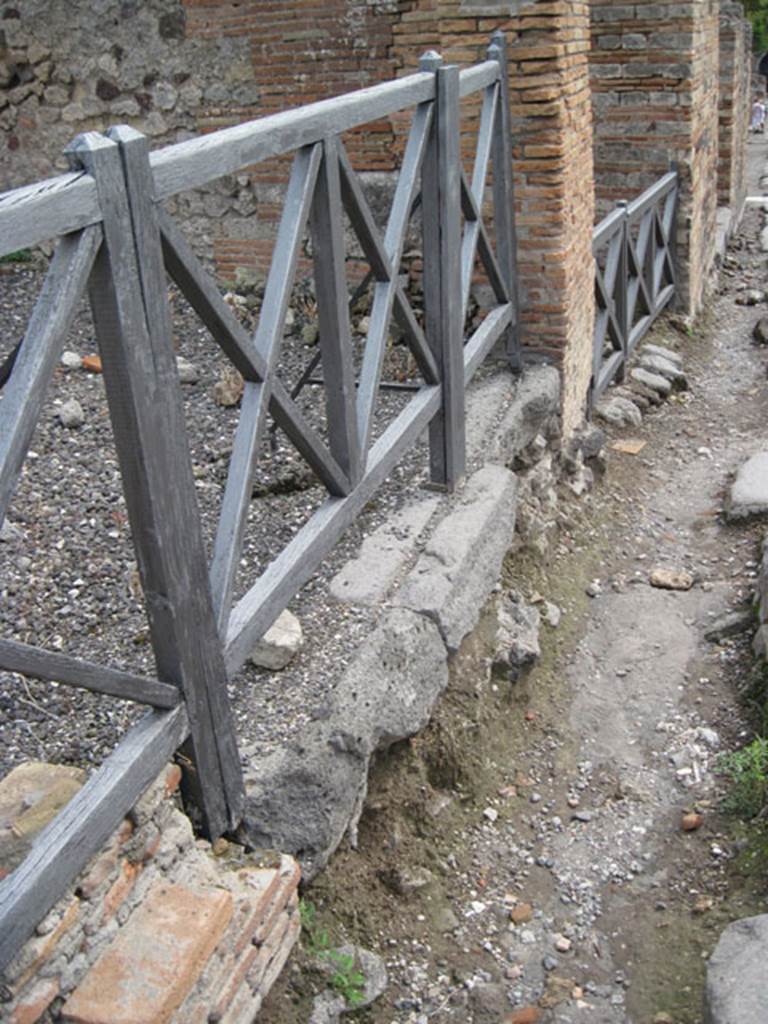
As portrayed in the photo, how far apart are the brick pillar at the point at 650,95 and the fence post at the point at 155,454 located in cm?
590

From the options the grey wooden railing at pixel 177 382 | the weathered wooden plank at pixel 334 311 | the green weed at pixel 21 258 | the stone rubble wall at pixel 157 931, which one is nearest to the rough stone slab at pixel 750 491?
the grey wooden railing at pixel 177 382

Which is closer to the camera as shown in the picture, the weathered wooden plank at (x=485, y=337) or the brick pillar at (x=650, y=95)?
the weathered wooden plank at (x=485, y=337)

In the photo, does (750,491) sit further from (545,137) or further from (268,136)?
(268,136)

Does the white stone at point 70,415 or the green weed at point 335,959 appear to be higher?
the white stone at point 70,415

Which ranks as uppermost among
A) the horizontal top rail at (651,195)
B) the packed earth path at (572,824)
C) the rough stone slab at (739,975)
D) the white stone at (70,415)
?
the horizontal top rail at (651,195)

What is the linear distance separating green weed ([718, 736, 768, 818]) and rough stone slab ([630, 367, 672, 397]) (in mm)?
3648

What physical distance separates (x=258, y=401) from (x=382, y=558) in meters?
1.14

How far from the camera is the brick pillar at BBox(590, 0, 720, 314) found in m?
7.09

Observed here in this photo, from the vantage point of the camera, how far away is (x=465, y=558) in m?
3.86

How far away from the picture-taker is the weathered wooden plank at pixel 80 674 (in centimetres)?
202

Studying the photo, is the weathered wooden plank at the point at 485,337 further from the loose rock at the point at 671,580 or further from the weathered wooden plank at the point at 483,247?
the loose rock at the point at 671,580

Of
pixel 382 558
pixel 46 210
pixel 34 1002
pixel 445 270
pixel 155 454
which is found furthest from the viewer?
pixel 445 270

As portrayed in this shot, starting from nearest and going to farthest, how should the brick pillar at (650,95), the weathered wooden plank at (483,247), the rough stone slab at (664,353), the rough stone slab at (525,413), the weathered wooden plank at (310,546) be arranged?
the weathered wooden plank at (310,546), the weathered wooden plank at (483,247), the rough stone slab at (525,413), the brick pillar at (650,95), the rough stone slab at (664,353)

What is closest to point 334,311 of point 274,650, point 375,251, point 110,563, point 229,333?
point 375,251
